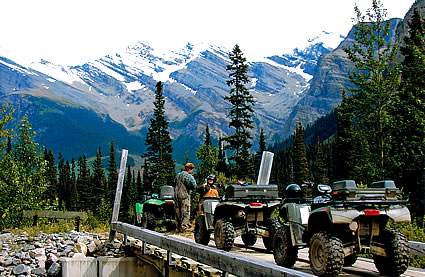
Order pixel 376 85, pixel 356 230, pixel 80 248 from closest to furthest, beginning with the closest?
pixel 356 230 → pixel 80 248 → pixel 376 85

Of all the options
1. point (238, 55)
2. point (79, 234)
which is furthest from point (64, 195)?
point (79, 234)

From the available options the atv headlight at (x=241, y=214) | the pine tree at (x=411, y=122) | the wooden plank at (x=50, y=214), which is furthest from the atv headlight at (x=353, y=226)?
the wooden plank at (x=50, y=214)

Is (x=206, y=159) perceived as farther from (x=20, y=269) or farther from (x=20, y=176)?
(x=20, y=269)

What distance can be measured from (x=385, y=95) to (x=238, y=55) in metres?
24.2

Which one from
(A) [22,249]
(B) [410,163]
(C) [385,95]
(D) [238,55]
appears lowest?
(A) [22,249]

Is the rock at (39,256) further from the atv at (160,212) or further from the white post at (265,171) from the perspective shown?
the white post at (265,171)

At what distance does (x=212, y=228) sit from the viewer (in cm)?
1102

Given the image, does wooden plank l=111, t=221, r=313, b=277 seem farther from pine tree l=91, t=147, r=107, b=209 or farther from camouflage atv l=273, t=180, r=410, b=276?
pine tree l=91, t=147, r=107, b=209

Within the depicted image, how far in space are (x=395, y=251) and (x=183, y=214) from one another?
807 cm

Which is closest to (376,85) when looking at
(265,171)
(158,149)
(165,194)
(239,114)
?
(265,171)

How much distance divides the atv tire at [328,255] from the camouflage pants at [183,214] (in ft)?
24.2

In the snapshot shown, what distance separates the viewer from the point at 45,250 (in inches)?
596

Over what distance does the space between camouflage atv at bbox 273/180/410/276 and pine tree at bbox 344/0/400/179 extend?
538 inches

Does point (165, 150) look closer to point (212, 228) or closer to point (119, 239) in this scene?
point (119, 239)
